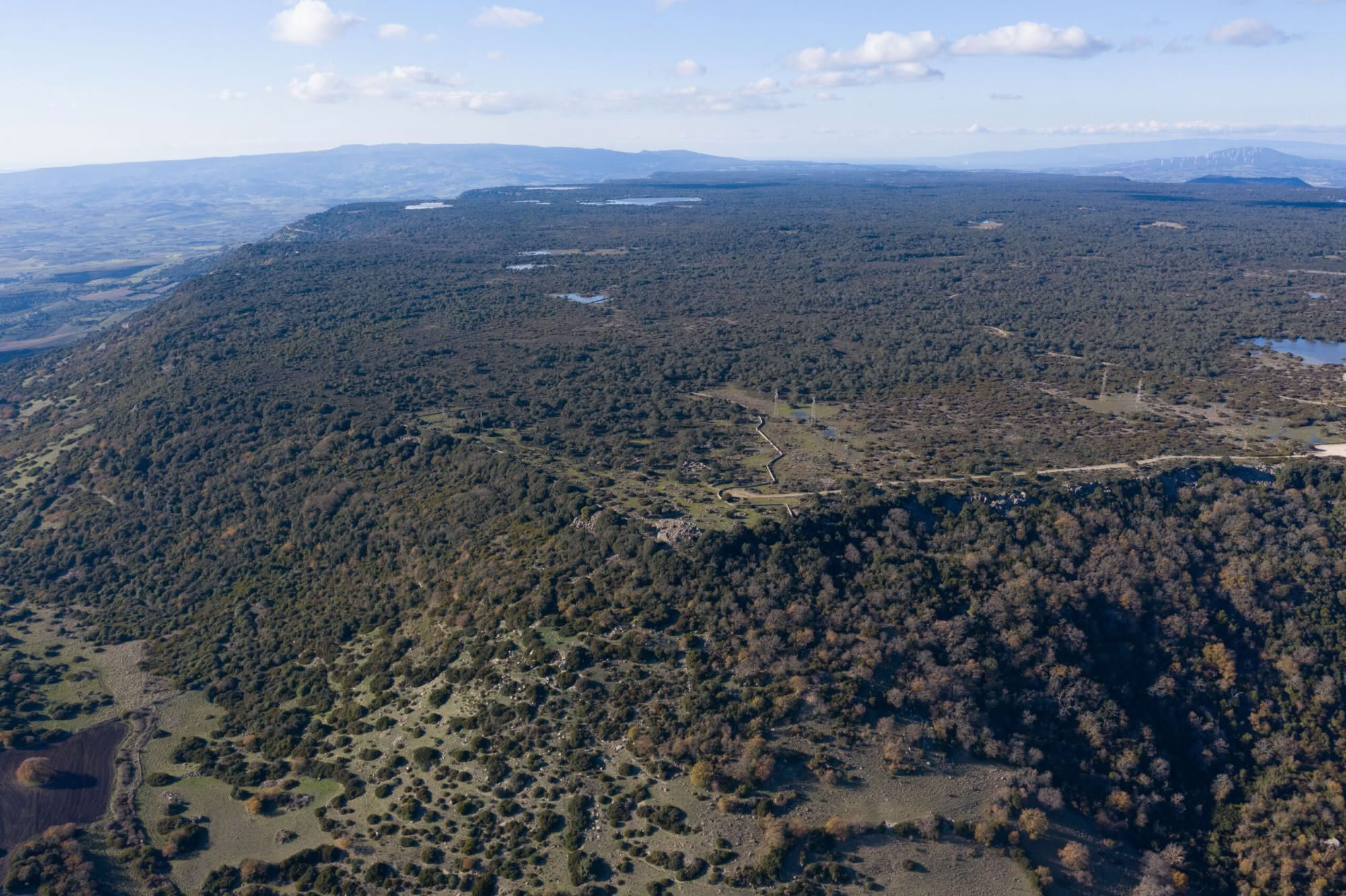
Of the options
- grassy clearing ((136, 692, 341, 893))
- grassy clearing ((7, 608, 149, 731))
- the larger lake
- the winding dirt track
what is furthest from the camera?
the larger lake

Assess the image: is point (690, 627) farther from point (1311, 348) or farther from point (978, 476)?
point (1311, 348)

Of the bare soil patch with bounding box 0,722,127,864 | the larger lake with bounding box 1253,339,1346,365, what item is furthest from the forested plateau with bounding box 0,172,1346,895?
the larger lake with bounding box 1253,339,1346,365

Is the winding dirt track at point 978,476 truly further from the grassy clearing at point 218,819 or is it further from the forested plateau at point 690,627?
the grassy clearing at point 218,819

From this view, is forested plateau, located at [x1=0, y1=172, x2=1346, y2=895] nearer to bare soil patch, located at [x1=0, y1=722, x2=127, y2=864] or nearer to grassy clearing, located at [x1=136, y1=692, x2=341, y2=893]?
grassy clearing, located at [x1=136, y1=692, x2=341, y2=893]

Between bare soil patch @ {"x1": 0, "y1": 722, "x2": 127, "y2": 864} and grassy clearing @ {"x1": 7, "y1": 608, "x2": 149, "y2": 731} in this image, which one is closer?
bare soil patch @ {"x1": 0, "y1": 722, "x2": 127, "y2": 864}

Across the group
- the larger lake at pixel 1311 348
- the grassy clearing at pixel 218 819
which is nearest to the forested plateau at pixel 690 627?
the grassy clearing at pixel 218 819

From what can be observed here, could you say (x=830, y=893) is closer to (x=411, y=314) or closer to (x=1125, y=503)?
(x=1125, y=503)
